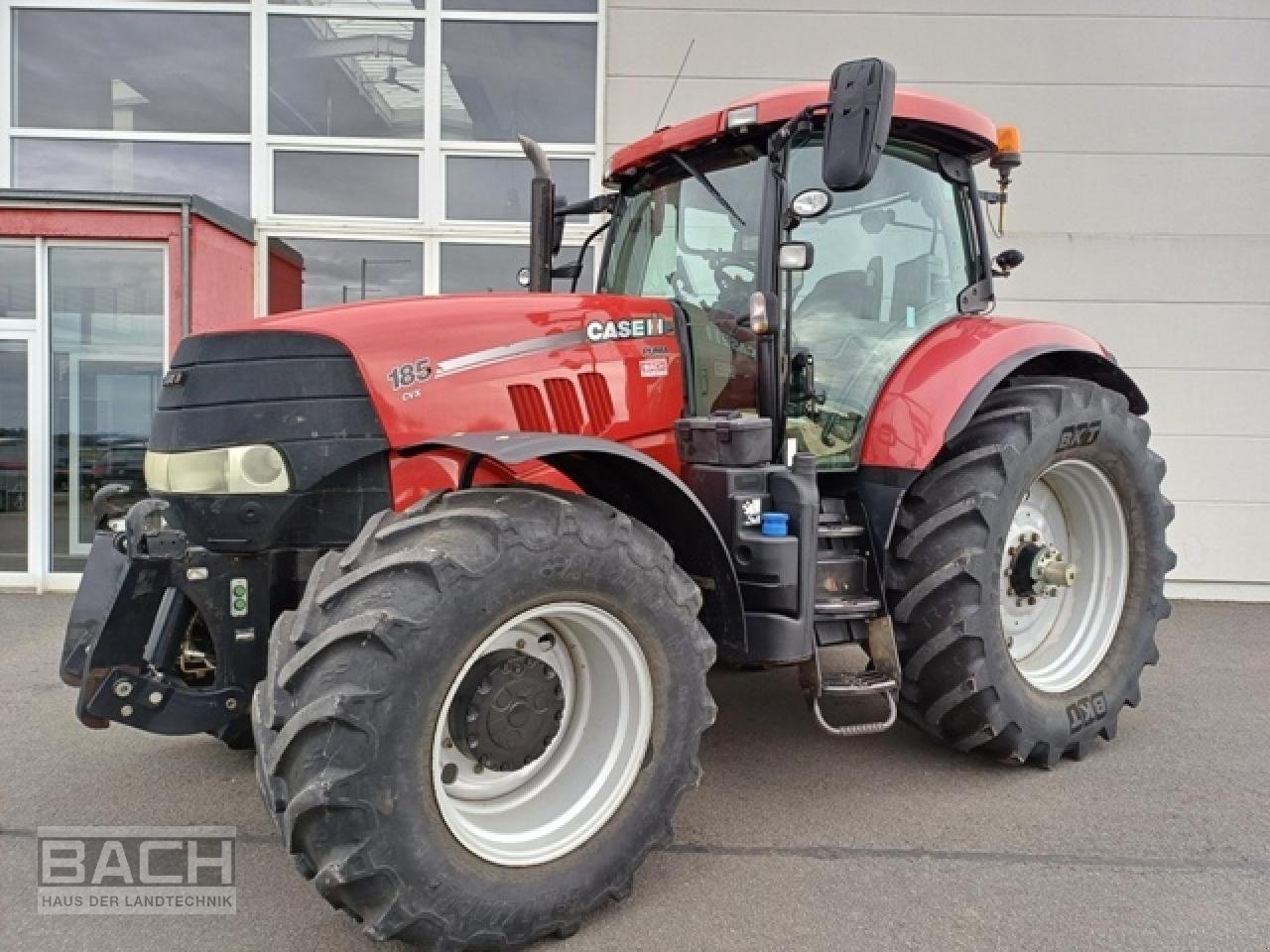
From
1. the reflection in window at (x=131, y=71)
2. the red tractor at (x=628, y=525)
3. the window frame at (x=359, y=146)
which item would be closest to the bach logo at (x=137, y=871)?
the red tractor at (x=628, y=525)

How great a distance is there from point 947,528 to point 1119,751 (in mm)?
1370

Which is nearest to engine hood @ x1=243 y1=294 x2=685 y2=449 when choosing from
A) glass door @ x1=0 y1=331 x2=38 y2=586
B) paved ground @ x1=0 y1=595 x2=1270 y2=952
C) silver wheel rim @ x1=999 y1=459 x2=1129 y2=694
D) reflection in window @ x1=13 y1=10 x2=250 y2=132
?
paved ground @ x1=0 y1=595 x2=1270 y2=952

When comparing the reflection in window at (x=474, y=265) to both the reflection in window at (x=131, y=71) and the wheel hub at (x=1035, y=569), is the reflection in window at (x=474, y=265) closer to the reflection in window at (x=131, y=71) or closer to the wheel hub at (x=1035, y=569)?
the reflection in window at (x=131, y=71)

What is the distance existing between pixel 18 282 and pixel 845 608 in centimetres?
674

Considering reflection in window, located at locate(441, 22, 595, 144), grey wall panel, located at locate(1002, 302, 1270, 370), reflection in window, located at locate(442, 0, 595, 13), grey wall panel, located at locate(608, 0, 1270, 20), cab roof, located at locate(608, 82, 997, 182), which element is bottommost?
grey wall panel, located at locate(1002, 302, 1270, 370)

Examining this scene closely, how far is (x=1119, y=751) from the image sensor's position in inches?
149

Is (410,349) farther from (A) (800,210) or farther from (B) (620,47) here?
(B) (620,47)

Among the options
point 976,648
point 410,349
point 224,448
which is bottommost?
point 976,648

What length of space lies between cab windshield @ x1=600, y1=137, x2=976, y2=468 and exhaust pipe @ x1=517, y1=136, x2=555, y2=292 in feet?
1.39

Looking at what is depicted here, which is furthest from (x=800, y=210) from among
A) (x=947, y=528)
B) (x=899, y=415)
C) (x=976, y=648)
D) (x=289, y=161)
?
(x=289, y=161)

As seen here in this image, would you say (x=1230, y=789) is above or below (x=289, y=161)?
below

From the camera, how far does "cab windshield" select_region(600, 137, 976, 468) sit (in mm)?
3297

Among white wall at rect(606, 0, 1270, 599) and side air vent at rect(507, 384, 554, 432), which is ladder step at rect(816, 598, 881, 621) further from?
white wall at rect(606, 0, 1270, 599)

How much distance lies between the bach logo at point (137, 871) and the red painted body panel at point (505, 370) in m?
1.21
